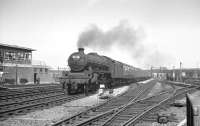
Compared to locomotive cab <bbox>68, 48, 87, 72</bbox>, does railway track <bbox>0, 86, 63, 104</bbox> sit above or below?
below

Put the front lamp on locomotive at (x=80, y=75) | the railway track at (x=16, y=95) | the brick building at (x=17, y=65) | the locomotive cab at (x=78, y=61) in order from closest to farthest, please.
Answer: the railway track at (x=16, y=95) < the front lamp on locomotive at (x=80, y=75) < the locomotive cab at (x=78, y=61) < the brick building at (x=17, y=65)

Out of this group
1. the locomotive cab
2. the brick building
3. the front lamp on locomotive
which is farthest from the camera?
the brick building

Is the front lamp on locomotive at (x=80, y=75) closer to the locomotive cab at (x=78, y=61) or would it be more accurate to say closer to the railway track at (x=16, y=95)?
the locomotive cab at (x=78, y=61)

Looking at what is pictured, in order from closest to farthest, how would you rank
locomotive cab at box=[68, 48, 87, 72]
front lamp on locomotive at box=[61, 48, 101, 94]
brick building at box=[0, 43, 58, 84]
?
1. front lamp on locomotive at box=[61, 48, 101, 94]
2. locomotive cab at box=[68, 48, 87, 72]
3. brick building at box=[0, 43, 58, 84]

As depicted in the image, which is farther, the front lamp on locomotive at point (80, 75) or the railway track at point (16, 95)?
the front lamp on locomotive at point (80, 75)

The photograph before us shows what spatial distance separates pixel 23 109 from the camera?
1084cm

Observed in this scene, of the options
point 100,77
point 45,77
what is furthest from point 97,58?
point 45,77

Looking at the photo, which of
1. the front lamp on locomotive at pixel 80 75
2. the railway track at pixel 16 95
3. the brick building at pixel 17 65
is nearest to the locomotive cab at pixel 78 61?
the front lamp on locomotive at pixel 80 75

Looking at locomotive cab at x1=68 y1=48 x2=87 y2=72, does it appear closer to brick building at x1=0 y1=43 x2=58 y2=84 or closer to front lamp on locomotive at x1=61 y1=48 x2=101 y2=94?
front lamp on locomotive at x1=61 y1=48 x2=101 y2=94

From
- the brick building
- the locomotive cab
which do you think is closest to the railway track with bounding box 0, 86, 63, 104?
the locomotive cab

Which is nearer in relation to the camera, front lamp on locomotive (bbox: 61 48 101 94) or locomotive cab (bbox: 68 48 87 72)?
front lamp on locomotive (bbox: 61 48 101 94)

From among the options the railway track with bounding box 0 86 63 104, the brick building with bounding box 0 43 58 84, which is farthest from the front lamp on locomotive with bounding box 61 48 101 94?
the brick building with bounding box 0 43 58 84

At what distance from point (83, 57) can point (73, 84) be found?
2253 mm

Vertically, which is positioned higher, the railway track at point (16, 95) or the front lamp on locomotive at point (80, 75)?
the front lamp on locomotive at point (80, 75)
